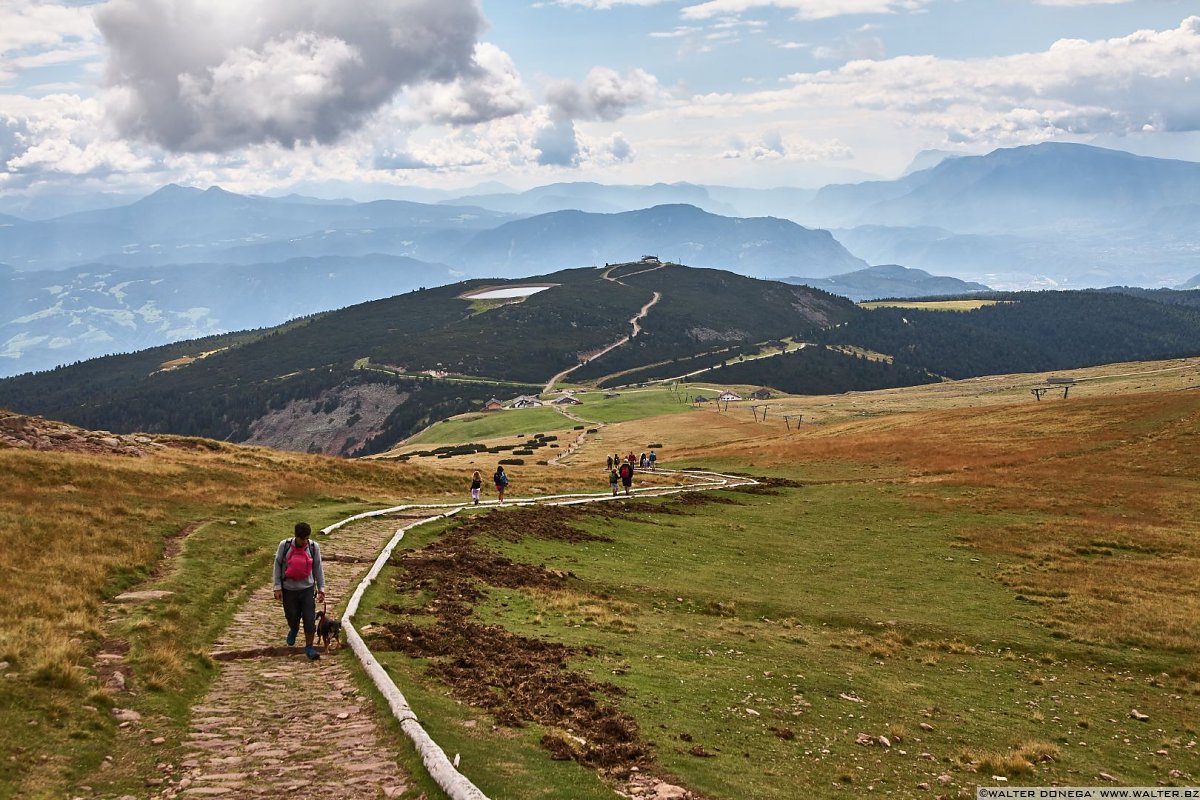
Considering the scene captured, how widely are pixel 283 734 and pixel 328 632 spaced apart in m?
4.94

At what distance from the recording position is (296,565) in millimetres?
17547

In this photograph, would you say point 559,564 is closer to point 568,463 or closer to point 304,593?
point 304,593

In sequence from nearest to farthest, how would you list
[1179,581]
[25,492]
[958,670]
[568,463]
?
1. [958,670]
2. [25,492]
3. [1179,581]
4. [568,463]

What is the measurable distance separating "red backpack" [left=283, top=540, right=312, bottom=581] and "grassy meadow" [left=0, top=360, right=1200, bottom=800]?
2.25 m

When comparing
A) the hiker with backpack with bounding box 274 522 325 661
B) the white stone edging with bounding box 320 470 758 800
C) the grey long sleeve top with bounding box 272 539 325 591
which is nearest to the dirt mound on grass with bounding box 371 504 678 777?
the white stone edging with bounding box 320 470 758 800

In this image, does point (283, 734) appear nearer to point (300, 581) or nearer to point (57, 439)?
point (300, 581)

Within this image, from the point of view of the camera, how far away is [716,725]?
1592 cm

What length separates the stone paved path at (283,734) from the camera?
35.8ft

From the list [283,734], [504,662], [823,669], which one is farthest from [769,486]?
[283,734]

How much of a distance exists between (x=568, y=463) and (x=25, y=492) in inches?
2921

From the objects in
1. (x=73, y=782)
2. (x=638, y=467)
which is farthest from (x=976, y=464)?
(x=73, y=782)

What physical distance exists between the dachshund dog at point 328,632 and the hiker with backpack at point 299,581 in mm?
185

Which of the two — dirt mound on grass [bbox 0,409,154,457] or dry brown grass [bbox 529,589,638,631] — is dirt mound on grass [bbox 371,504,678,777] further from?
dirt mound on grass [bbox 0,409,154,457]

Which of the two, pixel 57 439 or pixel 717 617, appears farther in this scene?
pixel 57 439
